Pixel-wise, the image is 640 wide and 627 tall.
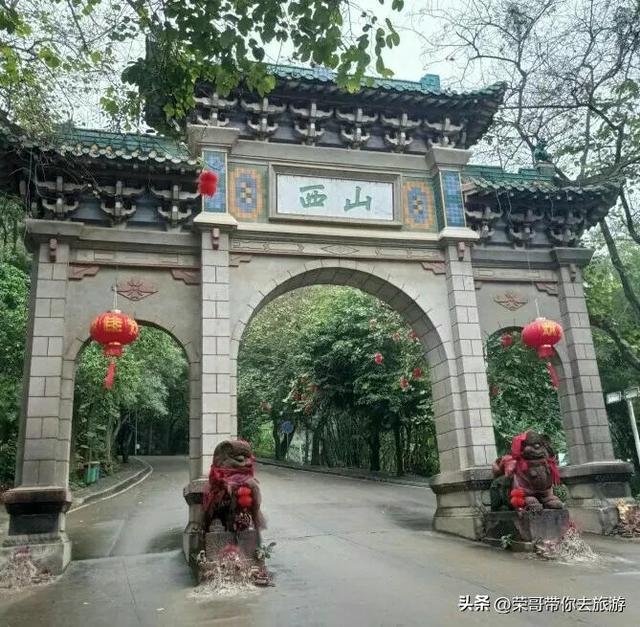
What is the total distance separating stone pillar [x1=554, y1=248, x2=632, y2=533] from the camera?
8336 millimetres

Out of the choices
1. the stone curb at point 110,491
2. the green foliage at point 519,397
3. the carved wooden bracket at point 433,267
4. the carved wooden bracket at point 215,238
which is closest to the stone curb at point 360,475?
the green foliage at point 519,397

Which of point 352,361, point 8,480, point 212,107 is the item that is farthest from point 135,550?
point 352,361

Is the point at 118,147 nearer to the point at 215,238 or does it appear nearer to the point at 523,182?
the point at 215,238

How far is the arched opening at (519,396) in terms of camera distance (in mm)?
13016

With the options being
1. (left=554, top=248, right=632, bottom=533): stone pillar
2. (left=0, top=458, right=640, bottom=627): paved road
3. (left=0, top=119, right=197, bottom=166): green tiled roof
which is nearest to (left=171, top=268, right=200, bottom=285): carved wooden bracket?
(left=0, top=119, right=197, bottom=166): green tiled roof

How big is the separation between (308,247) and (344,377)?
1048cm

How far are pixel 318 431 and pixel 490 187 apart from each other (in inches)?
680

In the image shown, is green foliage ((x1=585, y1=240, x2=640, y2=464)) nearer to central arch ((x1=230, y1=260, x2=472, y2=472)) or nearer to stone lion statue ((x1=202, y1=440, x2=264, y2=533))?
central arch ((x1=230, y1=260, x2=472, y2=472))

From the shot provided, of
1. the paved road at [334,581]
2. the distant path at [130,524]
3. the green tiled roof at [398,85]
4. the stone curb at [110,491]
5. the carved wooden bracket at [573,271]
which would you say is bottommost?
the paved road at [334,581]

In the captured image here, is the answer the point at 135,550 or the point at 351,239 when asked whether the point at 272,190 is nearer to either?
the point at 351,239

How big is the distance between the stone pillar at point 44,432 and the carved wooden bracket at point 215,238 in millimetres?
1865

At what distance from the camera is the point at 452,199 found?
9047 millimetres

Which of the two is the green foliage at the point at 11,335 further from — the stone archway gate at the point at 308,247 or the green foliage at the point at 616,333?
the green foliage at the point at 616,333

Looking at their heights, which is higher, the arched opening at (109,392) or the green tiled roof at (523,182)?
the green tiled roof at (523,182)
